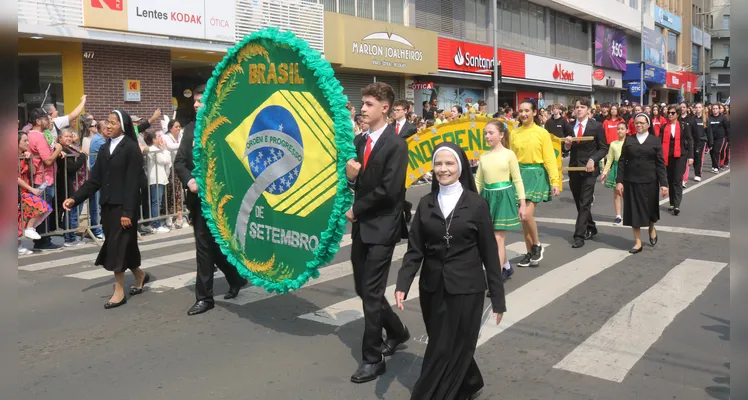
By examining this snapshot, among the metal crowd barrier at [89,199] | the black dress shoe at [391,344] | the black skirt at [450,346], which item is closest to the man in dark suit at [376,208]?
the black dress shoe at [391,344]

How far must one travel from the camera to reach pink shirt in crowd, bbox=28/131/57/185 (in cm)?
1027

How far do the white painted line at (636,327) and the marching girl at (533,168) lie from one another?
157cm

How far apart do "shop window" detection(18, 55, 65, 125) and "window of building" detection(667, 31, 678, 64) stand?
59.6m

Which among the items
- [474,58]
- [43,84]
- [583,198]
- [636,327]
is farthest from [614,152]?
[474,58]

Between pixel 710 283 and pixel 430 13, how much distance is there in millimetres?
24087

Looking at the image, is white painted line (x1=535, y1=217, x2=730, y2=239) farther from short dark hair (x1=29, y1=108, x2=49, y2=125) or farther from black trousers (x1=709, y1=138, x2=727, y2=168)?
black trousers (x1=709, y1=138, x2=727, y2=168)

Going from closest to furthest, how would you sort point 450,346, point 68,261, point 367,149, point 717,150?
point 450,346 → point 367,149 → point 68,261 → point 717,150

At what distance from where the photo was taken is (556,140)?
10.1 metres

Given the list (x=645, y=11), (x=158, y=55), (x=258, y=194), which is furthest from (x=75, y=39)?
(x=645, y=11)

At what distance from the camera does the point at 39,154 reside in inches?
406

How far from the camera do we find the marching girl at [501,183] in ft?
24.4

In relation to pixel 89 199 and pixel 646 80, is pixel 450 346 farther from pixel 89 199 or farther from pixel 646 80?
pixel 646 80

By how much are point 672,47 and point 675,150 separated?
192 feet

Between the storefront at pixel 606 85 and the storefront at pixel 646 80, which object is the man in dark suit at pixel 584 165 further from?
the storefront at pixel 646 80
